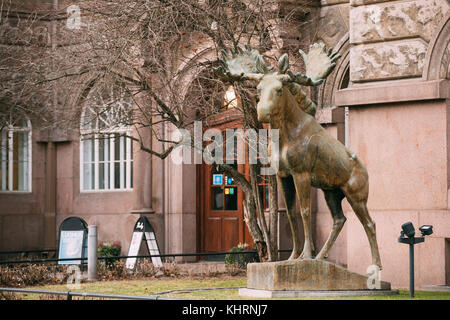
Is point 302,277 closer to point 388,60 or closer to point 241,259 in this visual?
point 388,60

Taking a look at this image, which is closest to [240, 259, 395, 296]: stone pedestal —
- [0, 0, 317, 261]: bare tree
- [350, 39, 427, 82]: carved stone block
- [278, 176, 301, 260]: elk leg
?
[278, 176, 301, 260]: elk leg

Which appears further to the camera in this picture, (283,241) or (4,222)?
(4,222)

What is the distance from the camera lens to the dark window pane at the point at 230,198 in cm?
2252

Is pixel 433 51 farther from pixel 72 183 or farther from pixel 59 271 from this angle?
pixel 72 183

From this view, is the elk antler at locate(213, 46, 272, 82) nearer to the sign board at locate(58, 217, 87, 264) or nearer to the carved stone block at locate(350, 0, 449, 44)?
the carved stone block at locate(350, 0, 449, 44)

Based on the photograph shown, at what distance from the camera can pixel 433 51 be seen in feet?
47.4

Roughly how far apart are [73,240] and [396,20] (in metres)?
8.82

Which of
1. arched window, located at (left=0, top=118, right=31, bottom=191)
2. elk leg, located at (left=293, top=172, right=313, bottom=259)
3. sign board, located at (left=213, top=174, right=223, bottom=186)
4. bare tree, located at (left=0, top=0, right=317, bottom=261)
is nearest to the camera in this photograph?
elk leg, located at (left=293, top=172, right=313, bottom=259)

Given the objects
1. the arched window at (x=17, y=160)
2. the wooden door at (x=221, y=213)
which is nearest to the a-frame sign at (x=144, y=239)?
the wooden door at (x=221, y=213)

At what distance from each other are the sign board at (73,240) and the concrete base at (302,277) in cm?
897

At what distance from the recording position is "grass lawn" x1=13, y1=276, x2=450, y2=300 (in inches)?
472

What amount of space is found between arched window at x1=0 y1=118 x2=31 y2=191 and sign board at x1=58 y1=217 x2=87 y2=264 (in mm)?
5525

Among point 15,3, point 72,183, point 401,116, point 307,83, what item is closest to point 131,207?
point 72,183

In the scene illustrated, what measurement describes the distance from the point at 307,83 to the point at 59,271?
880cm
